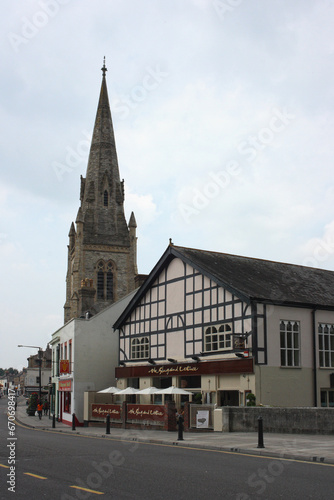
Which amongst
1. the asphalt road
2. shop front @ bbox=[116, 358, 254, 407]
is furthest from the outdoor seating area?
the asphalt road

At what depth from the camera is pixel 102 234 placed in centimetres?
7994

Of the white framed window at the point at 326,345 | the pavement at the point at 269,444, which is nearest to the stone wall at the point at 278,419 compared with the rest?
the pavement at the point at 269,444

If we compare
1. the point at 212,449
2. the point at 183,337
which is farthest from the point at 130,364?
the point at 212,449

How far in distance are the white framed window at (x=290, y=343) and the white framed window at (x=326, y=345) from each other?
5.31 feet

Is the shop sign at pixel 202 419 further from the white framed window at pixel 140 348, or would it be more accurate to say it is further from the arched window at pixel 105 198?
the arched window at pixel 105 198

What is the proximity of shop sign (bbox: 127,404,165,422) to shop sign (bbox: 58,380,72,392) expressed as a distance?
1103 centimetres

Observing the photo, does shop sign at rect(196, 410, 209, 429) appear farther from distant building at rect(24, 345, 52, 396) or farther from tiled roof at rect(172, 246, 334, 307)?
distant building at rect(24, 345, 52, 396)

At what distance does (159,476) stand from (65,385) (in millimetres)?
29750

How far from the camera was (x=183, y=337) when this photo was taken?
31594 millimetres

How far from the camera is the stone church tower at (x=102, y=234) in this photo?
253 ft

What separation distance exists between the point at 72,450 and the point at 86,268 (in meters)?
61.4

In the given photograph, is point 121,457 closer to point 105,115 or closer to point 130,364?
point 130,364

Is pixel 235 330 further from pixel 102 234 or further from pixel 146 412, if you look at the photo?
pixel 102 234

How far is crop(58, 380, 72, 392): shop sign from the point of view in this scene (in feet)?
125
